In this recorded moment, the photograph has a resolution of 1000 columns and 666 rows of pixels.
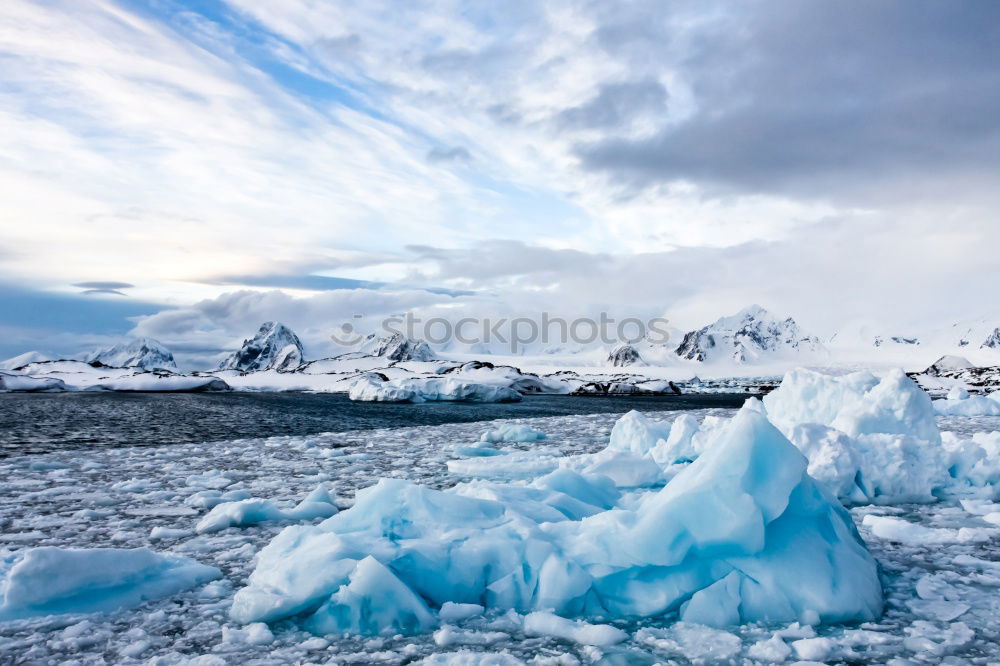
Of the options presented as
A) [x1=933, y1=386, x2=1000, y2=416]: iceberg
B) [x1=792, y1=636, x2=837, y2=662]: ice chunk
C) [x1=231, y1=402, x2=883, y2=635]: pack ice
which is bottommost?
[x1=933, y1=386, x2=1000, y2=416]: iceberg

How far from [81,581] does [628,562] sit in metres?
3.52

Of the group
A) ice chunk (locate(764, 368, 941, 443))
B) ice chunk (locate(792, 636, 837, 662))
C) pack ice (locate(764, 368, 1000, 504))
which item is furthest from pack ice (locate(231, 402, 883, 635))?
ice chunk (locate(764, 368, 941, 443))

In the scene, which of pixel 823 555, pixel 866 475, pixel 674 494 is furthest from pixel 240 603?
pixel 866 475

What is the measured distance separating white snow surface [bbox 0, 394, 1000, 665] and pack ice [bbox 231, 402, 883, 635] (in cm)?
7

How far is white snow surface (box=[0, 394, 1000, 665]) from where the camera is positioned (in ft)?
11.2

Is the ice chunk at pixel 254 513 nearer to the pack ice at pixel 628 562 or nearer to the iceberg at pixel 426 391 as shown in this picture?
the pack ice at pixel 628 562

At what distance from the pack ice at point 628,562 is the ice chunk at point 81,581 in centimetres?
68

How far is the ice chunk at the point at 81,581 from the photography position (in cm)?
385

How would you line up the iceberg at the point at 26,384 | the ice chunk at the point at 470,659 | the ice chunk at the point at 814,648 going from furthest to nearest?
the iceberg at the point at 26,384 < the ice chunk at the point at 814,648 < the ice chunk at the point at 470,659

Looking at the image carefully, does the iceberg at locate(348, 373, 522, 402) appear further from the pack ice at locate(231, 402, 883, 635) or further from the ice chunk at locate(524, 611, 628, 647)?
the ice chunk at locate(524, 611, 628, 647)

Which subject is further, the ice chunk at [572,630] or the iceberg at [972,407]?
the iceberg at [972,407]

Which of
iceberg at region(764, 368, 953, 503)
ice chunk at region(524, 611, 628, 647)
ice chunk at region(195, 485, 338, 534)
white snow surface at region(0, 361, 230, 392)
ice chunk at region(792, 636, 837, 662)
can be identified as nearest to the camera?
ice chunk at region(792, 636, 837, 662)

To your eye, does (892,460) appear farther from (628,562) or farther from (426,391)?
(426,391)

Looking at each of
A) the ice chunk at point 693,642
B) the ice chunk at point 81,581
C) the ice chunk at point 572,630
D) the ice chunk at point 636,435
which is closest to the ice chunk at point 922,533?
Answer: the ice chunk at point 693,642
